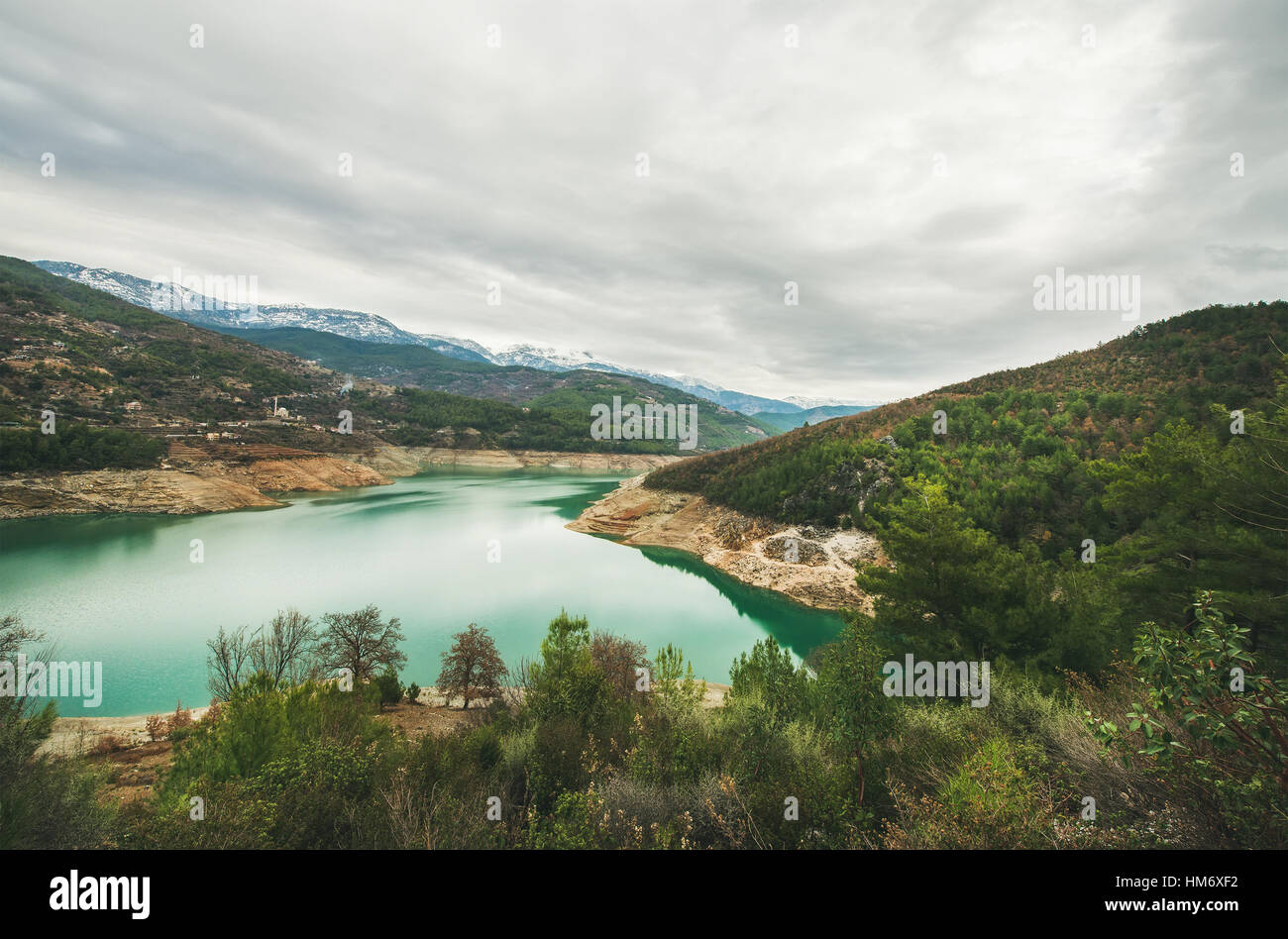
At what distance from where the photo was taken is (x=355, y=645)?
48.4 feet

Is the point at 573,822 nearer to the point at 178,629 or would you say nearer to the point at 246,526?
the point at 178,629

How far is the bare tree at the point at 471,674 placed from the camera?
44.5 feet

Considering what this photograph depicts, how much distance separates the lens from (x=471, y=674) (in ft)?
45.8

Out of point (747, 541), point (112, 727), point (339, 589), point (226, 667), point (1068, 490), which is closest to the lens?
point (112, 727)

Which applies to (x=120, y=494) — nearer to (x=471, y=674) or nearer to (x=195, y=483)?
(x=195, y=483)

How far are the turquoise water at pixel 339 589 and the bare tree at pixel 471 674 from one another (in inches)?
125

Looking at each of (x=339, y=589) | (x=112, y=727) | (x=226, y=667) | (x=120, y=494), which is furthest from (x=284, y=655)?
(x=120, y=494)

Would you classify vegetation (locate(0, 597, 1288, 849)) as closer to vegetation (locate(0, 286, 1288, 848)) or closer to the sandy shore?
vegetation (locate(0, 286, 1288, 848))

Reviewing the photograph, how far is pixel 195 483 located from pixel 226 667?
136 feet

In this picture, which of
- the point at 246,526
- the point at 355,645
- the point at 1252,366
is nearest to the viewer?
the point at 355,645
